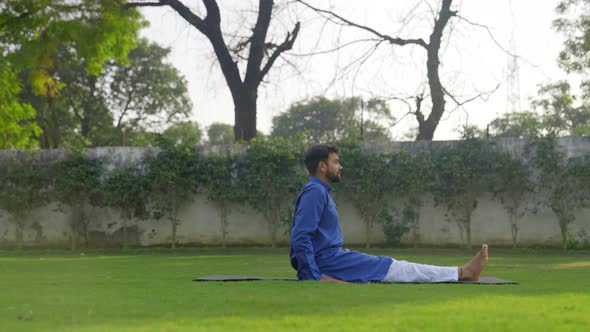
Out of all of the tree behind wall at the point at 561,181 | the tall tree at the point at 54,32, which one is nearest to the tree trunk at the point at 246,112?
the tall tree at the point at 54,32

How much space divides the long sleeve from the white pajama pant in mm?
647

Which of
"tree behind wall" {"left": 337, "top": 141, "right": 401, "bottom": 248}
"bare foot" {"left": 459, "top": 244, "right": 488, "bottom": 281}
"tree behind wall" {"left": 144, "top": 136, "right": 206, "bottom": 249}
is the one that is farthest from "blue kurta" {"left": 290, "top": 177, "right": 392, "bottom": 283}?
"tree behind wall" {"left": 144, "top": 136, "right": 206, "bottom": 249}

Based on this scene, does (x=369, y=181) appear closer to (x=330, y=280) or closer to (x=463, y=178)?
(x=463, y=178)

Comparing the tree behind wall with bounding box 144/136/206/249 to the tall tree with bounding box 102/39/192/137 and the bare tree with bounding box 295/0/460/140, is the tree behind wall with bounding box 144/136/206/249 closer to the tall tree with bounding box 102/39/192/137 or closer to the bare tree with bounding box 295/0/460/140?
the bare tree with bounding box 295/0/460/140

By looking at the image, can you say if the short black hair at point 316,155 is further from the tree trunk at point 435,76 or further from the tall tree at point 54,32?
the tree trunk at point 435,76

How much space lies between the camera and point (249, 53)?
2103 centimetres

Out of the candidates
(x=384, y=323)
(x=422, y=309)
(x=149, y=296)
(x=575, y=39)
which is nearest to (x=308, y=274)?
(x=149, y=296)

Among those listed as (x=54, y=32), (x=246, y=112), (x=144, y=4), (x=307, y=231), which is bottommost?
(x=307, y=231)

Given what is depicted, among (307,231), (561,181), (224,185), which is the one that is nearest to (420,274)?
(307,231)

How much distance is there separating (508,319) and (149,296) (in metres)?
2.44

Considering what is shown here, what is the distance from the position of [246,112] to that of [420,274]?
14727mm

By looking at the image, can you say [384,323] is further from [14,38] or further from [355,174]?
[14,38]

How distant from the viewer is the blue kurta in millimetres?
6547

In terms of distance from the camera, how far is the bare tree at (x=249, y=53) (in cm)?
2078
